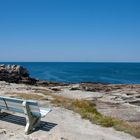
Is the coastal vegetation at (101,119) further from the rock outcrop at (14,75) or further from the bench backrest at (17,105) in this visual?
the rock outcrop at (14,75)

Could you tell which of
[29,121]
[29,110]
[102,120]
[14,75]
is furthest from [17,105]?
[14,75]

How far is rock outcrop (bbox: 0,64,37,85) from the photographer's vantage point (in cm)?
4246

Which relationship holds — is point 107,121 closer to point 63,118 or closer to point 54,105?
point 63,118

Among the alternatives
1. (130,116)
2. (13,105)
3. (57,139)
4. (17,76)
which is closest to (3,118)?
(13,105)

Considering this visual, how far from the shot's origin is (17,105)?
36.8 ft

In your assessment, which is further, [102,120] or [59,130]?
[102,120]

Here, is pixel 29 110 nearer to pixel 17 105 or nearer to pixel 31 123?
pixel 31 123

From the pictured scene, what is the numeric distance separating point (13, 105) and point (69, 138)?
2625mm

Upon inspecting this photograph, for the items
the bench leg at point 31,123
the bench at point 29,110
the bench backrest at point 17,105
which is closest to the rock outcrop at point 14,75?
the bench backrest at point 17,105

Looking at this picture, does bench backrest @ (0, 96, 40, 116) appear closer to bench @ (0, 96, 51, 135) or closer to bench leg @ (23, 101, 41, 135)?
bench @ (0, 96, 51, 135)

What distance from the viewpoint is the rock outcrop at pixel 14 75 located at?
139ft

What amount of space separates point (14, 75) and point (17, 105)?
108 feet

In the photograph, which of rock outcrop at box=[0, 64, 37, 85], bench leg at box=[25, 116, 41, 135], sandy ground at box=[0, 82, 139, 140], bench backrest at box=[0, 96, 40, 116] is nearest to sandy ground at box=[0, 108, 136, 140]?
sandy ground at box=[0, 82, 139, 140]

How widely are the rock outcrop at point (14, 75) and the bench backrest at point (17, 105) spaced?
30.5 metres
